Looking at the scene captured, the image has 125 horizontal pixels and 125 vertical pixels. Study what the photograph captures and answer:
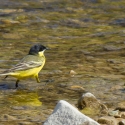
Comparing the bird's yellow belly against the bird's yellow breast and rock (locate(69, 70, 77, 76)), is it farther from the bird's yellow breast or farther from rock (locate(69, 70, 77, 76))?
rock (locate(69, 70, 77, 76))

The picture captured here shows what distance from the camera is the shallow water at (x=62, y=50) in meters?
10.2

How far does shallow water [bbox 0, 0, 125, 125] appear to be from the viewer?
1019cm

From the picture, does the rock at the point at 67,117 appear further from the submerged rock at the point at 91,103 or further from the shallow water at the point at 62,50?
the submerged rock at the point at 91,103

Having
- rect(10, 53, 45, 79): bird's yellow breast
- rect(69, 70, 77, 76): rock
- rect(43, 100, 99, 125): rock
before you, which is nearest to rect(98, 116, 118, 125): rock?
rect(43, 100, 99, 125): rock

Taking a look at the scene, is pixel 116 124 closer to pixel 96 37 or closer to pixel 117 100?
pixel 117 100

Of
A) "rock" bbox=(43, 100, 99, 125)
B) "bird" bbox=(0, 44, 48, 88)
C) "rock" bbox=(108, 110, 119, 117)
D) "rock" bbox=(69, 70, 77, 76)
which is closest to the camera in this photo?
"rock" bbox=(43, 100, 99, 125)

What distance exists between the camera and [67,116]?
A: 24.7 ft

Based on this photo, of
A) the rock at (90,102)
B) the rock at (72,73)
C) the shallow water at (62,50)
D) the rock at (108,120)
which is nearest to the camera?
the rock at (108,120)

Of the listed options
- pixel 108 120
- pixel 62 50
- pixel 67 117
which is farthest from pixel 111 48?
pixel 67 117

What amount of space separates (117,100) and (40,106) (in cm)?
113

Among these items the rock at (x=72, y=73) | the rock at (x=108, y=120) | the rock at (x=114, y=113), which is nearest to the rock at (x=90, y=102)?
the rock at (x=114, y=113)

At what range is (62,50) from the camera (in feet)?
45.4

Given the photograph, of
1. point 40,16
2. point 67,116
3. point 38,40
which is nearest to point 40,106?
point 67,116

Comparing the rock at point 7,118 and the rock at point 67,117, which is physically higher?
the rock at point 67,117
